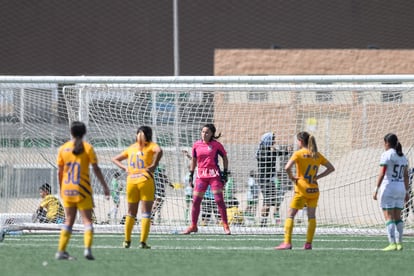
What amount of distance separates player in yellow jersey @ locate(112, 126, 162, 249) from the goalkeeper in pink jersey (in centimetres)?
312

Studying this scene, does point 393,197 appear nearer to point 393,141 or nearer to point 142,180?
point 393,141

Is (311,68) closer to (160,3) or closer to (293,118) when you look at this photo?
(160,3)

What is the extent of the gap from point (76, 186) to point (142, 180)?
220 centimetres

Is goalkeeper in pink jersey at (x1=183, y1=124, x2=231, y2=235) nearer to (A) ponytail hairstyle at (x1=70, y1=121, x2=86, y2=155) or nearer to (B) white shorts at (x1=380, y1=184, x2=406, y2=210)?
(B) white shorts at (x1=380, y1=184, x2=406, y2=210)

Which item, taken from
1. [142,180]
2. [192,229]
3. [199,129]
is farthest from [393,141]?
[199,129]

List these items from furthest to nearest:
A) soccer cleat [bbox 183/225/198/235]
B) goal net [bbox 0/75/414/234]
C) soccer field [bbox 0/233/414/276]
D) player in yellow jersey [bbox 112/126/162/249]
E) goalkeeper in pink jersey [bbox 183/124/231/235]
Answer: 1. goal net [bbox 0/75/414/234]
2. goalkeeper in pink jersey [bbox 183/124/231/235]
3. soccer cleat [bbox 183/225/198/235]
4. player in yellow jersey [bbox 112/126/162/249]
5. soccer field [bbox 0/233/414/276]

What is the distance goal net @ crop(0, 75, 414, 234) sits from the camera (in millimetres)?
20031

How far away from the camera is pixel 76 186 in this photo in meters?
13.5

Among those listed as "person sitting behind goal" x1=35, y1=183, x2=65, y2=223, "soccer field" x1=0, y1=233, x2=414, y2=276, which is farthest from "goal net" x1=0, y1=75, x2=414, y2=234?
"soccer field" x1=0, y1=233, x2=414, y2=276

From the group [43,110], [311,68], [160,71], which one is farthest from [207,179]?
[160,71]

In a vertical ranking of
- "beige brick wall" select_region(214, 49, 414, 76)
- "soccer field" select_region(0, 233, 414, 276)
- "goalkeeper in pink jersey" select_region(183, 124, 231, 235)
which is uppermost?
"beige brick wall" select_region(214, 49, 414, 76)

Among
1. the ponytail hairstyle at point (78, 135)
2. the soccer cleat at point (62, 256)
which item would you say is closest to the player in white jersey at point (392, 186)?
the ponytail hairstyle at point (78, 135)

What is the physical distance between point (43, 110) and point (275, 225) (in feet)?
15.7

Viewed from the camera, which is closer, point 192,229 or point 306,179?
point 306,179
